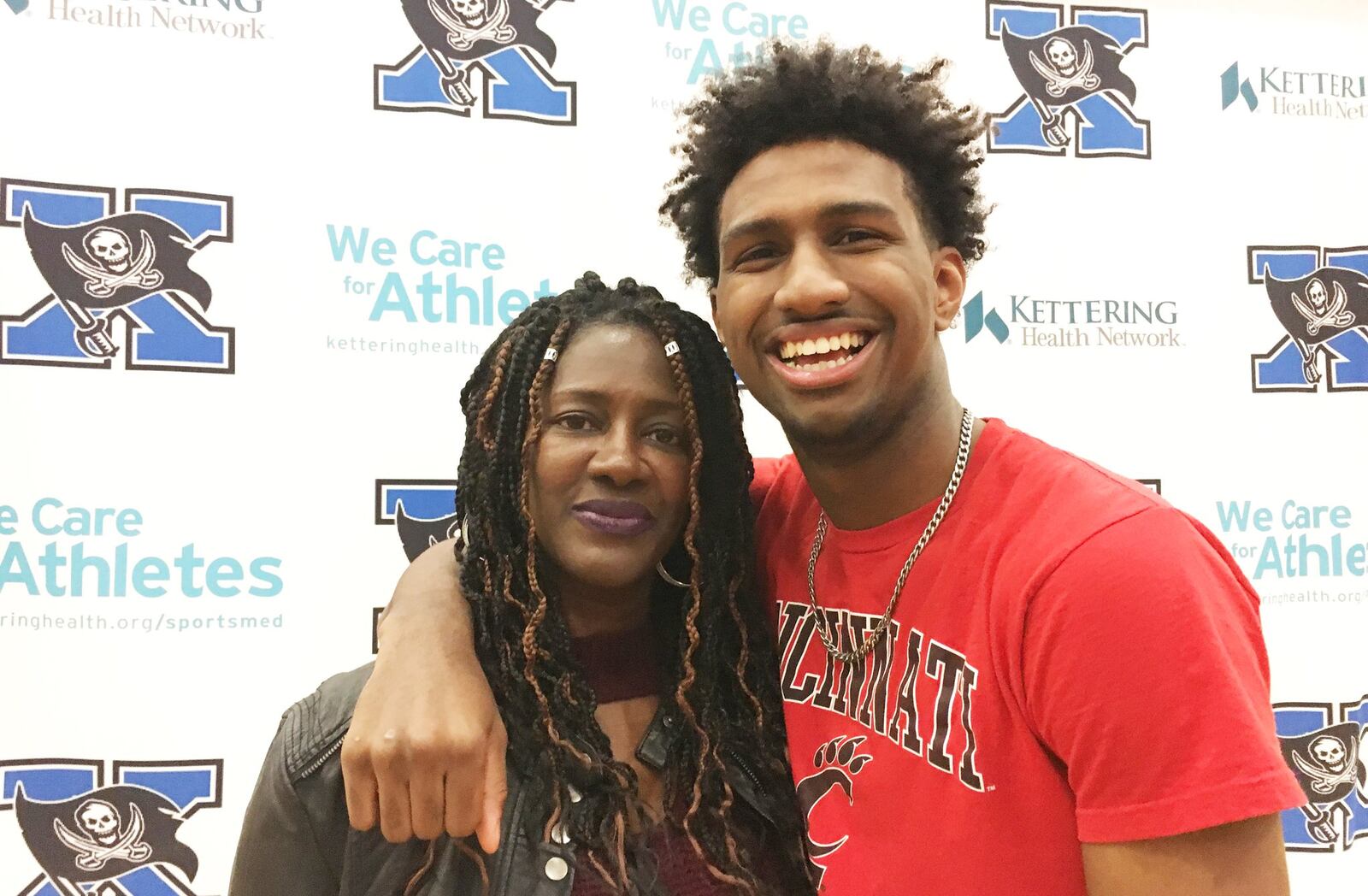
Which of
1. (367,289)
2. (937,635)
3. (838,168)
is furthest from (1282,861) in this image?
(367,289)

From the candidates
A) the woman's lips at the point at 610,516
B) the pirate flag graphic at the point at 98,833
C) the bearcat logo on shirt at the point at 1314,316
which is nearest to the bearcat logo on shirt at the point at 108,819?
the pirate flag graphic at the point at 98,833

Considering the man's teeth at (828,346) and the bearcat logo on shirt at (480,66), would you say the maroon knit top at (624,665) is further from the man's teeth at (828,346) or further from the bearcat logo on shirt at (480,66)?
the bearcat logo on shirt at (480,66)

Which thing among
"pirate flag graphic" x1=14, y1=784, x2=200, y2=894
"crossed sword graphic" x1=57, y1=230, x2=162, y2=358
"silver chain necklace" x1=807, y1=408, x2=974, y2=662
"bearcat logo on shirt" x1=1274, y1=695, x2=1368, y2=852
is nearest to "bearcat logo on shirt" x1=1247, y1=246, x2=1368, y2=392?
"bearcat logo on shirt" x1=1274, y1=695, x2=1368, y2=852

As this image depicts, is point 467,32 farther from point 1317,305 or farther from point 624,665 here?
point 1317,305

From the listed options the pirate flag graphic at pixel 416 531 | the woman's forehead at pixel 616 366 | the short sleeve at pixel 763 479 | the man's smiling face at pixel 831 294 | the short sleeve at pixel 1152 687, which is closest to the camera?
the short sleeve at pixel 1152 687

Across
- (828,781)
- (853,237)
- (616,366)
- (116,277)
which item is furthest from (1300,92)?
(116,277)

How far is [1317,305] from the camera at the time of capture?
2115 millimetres

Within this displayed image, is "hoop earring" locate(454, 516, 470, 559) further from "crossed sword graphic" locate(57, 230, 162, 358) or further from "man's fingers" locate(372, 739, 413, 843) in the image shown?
"crossed sword graphic" locate(57, 230, 162, 358)

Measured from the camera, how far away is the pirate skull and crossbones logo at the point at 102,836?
1.67m

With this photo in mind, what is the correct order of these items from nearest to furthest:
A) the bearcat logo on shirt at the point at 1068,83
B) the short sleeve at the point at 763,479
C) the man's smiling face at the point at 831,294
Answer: the man's smiling face at the point at 831,294 < the short sleeve at the point at 763,479 < the bearcat logo on shirt at the point at 1068,83

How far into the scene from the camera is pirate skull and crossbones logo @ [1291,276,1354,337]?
6.90 feet

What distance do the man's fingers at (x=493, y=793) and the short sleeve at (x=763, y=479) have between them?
51 centimetres

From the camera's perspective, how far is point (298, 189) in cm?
176

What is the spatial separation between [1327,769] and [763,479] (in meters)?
1.70
